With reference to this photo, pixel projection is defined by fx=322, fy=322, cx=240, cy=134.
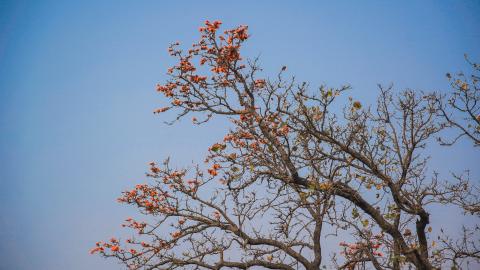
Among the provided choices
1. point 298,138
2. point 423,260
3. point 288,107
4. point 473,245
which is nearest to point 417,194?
point 423,260

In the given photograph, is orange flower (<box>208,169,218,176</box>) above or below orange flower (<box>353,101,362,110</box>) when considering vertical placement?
below

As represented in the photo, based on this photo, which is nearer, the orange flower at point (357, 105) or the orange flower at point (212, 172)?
the orange flower at point (357, 105)

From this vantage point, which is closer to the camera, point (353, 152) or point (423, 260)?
point (423, 260)

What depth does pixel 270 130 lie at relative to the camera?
7.37 m

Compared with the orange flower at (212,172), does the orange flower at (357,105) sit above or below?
above

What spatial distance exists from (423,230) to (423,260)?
3.98ft

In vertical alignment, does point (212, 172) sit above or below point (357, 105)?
below

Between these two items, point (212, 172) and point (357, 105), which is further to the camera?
point (212, 172)

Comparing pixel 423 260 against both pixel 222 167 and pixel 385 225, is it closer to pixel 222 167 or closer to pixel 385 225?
pixel 385 225

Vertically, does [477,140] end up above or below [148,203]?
above

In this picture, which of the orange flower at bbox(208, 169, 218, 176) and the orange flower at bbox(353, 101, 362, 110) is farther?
the orange flower at bbox(208, 169, 218, 176)

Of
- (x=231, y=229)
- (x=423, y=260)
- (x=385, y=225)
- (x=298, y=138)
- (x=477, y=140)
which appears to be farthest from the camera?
(x=477, y=140)

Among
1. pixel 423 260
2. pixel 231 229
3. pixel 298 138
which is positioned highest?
pixel 298 138

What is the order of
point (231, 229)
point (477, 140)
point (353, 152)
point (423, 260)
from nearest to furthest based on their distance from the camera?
point (423, 260) → point (353, 152) → point (231, 229) → point (477, 140)
